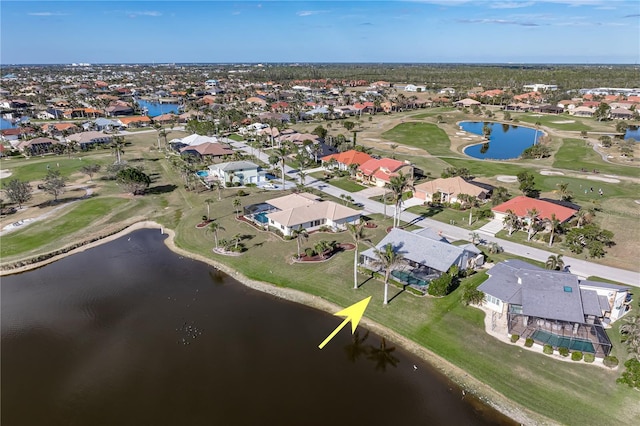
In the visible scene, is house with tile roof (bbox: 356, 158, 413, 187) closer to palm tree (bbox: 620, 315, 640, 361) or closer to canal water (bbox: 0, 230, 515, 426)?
canal water (bbox: 0, 230, 515, 426)

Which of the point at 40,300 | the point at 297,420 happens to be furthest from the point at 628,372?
the point at 40,300

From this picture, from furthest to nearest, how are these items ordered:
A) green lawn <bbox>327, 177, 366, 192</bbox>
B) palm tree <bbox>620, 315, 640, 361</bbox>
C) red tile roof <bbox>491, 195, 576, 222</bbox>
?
green lawn <bbox>327, 177, 366, 192</bbox> → red tile roof <bbox>491, 195, 576, 222</bbox> → palm tree <bbox>620, 315, 640, 361</bbox>

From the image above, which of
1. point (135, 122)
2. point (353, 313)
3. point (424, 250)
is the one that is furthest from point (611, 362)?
point (135, 122)

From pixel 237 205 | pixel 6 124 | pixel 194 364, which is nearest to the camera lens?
pixel 194 364

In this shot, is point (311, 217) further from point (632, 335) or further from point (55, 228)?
point (55, 228)

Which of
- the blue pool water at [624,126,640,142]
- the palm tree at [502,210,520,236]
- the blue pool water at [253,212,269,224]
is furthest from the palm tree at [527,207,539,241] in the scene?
the blue pool water at [624,126,640,142]

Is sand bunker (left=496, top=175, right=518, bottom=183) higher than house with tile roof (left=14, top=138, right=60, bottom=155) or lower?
lower
